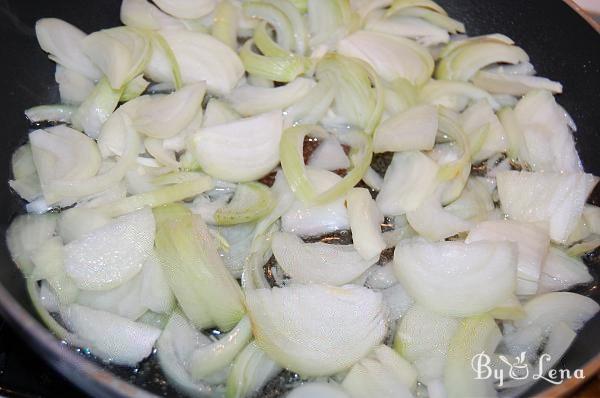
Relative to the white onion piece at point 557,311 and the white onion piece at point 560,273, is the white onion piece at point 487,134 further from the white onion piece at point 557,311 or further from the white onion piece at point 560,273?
the white onion piece at point 557,311

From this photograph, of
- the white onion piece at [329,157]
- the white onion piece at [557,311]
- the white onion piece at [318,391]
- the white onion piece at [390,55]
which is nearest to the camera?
the white onion piece at [318,391]

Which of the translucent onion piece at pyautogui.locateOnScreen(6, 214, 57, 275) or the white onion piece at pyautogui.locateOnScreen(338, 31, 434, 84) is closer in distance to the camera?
the translucent onion piece at pyautogui.locateOnScreen(6, 214, 57, 275)

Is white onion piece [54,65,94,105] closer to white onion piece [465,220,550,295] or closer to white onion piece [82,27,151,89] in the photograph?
white onion piece [82,27,151,89]

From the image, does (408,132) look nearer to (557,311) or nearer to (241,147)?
(241,147)

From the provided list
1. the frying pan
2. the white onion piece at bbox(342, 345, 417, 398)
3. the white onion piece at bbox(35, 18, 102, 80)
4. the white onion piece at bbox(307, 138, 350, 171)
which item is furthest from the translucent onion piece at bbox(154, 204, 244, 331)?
the white onion piece at bbox(35, 18, 102, 80)

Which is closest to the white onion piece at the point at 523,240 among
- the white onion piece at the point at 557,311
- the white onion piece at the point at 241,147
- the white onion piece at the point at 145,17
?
the white onion piece at the point at 557,311

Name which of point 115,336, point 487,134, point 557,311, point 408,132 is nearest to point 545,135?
point 487,134
